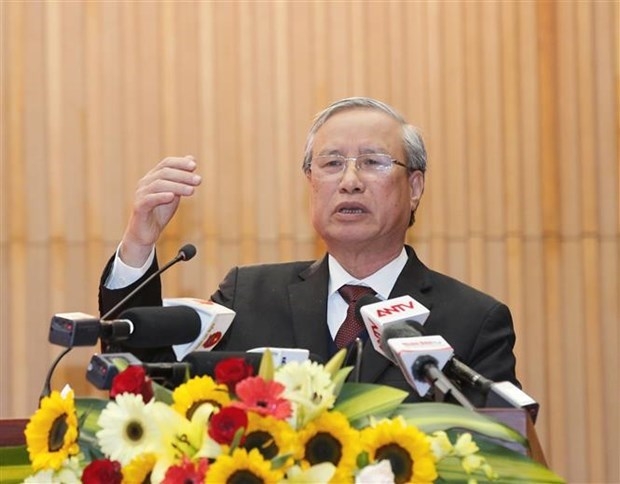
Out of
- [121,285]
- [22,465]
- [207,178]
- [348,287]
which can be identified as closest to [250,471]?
[22,465]

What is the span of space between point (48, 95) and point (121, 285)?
70.2 inches

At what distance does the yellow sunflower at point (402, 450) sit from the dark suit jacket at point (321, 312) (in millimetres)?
1205

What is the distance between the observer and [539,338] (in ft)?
14.5

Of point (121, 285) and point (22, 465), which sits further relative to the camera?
point (121, 285)

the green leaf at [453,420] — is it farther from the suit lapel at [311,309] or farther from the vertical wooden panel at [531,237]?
the vertical wooden panel at [531,237]

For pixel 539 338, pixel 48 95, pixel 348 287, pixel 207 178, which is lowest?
pixel 539 338

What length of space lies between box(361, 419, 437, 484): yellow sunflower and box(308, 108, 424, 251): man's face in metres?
1.60

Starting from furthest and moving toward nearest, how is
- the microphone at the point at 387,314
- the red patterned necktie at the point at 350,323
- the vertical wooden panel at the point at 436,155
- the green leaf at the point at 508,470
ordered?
the vertical wooden panel at the point at 436,155, the red patterned necktie at the point at 350,323, the microphone at the point at 387,314, the green leaf at the point at 508,470

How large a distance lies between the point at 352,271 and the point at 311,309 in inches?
7.3

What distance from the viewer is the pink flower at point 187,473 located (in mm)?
1344

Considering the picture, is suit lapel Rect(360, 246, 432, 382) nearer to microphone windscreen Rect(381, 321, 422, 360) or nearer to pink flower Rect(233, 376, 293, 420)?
microphone windscreen Rect(381, 321, 422, 360)

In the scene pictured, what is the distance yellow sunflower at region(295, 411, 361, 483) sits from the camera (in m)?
1.39

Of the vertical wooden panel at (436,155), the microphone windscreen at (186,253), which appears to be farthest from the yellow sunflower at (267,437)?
the vertical wooden panel at (436,155)

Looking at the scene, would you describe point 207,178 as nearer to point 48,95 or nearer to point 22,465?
point 48,95
